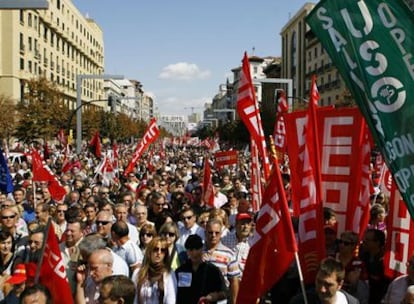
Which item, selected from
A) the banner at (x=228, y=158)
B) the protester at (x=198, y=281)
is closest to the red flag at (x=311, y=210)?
the protester at (x=198, y=281)

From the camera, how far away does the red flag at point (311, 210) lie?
14.9 ft

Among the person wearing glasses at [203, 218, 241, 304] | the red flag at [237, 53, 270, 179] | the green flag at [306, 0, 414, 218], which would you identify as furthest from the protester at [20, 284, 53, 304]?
the red flag at [237, 53, 270, 179]

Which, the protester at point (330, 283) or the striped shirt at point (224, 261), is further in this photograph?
the striped shirt at point (224, 261)

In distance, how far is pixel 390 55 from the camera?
3.05 metres

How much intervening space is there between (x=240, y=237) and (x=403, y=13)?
353 cm

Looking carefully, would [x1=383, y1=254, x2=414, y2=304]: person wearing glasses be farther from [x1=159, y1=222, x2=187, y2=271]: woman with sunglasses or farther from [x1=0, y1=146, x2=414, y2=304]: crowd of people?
[x1=159, y1=222, x2=187, y2=271]: woman with sunglasses

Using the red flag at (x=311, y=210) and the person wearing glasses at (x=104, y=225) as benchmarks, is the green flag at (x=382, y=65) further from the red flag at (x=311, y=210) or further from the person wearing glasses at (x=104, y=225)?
the person wearing glasses at (x=104, y=225)

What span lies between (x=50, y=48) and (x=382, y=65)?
66.4 meters

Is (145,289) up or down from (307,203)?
down

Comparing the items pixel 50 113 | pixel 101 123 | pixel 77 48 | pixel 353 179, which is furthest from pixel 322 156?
pixel 77 48

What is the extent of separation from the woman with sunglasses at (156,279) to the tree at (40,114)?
37.5 meters

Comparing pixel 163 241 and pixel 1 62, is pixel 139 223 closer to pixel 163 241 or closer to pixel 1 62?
pixel 163 241

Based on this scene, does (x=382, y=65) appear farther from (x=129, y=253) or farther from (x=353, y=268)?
(x=129, y=253)

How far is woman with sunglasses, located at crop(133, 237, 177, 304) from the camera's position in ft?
14.8
